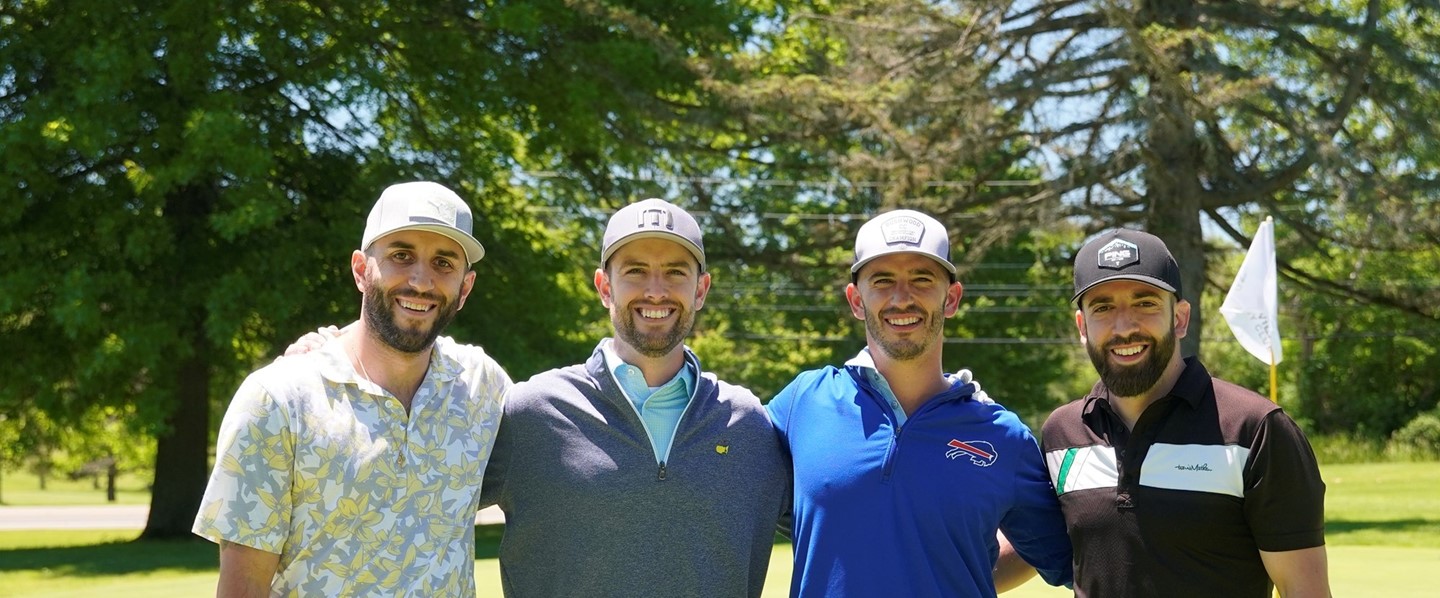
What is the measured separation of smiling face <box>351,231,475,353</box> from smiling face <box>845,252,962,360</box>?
1314mm

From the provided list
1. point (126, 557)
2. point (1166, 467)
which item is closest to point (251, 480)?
point (1166, 467)

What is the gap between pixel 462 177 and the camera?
21.7 metres

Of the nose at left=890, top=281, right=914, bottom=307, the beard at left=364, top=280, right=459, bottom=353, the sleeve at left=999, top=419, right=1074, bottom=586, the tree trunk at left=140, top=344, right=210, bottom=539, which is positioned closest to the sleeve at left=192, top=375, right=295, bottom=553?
the beard at left=364, top=280, right=459, bottom=353

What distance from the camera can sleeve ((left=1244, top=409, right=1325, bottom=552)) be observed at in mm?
4102

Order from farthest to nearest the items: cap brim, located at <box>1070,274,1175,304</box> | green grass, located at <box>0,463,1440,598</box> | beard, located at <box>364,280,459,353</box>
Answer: green grass, located at <box>0,463,1440,598</box>
cap brim, located at <box>1070,274,1175,304</box>
beard, located at <box>364,280,459,353</box>

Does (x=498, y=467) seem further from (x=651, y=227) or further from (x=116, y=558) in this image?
(x=116, y=558)

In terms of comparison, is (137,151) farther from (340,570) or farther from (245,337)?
(340,570)

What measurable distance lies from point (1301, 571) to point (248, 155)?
15.6 metres

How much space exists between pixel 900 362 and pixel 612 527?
1068 millimetres

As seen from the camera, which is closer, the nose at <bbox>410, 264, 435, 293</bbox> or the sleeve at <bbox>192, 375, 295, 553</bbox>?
the sleeve at <bbox>192, 375, 295, 553</bbox>

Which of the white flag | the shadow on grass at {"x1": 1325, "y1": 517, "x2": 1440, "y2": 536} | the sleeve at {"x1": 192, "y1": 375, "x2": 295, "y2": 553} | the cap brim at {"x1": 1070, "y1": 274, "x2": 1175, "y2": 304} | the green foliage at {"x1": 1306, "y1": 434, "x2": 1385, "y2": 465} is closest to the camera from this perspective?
the sleeve at {"x1": 192, "y1": 375, "x2": 295, "y2": 553}

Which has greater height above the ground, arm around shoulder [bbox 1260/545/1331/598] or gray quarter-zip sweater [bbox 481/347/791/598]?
gray quarter-zip sweater [bbox 481/347/791/598]

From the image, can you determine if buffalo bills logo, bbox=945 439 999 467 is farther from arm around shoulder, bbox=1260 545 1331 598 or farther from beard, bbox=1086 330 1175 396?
arm around shoulder, bbox=1260 545 1331 598

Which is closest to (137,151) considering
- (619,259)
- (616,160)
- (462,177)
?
(462,177)
